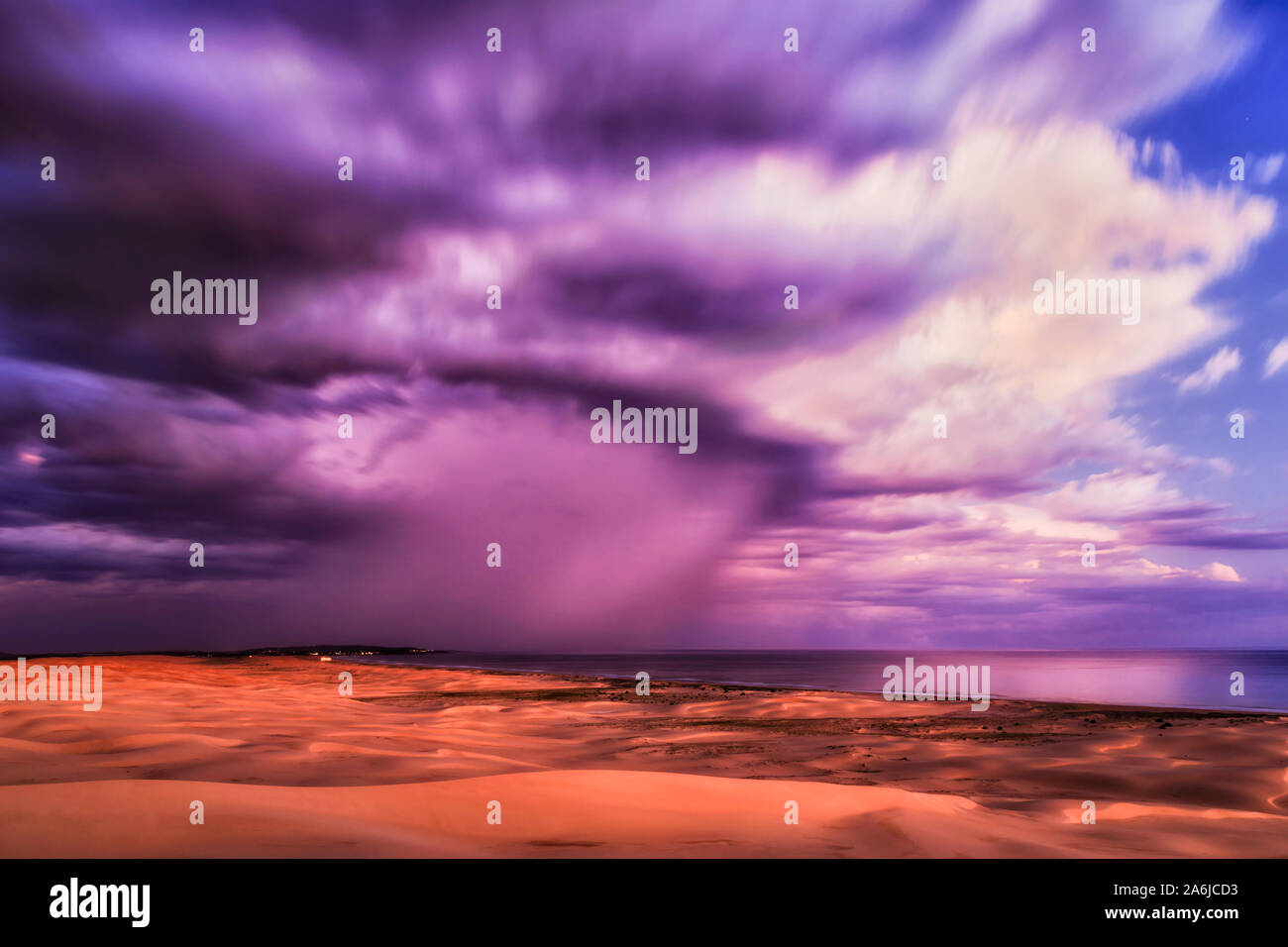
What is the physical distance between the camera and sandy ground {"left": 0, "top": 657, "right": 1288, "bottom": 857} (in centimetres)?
415

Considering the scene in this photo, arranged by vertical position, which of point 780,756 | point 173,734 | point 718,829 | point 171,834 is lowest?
point 780,756

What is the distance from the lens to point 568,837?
4.38 metres

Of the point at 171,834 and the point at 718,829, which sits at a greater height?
the point at 171,834

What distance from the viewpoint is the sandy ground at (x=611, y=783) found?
415cm

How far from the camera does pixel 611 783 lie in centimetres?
577
